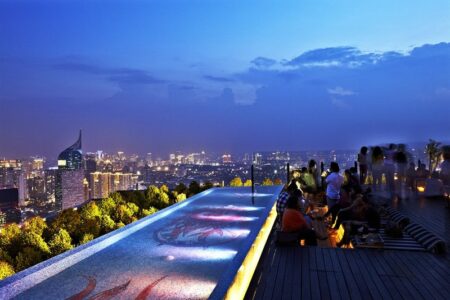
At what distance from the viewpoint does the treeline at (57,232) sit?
7629 mm

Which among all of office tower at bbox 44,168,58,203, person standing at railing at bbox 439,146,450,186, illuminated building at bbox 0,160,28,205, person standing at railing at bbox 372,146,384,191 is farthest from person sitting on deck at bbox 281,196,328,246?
illuminated building at bbox 0,160,28,205

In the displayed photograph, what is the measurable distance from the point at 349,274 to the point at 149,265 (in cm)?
285

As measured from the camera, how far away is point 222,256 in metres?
5.87

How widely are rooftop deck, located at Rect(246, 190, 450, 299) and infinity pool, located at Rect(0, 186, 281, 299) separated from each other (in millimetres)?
442

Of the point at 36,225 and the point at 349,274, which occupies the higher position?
the point at 349,274

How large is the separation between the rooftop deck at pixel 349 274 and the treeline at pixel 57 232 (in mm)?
4988

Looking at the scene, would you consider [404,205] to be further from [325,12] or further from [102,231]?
[325,12]

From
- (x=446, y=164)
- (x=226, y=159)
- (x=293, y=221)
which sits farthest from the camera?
(x=226, y=159)

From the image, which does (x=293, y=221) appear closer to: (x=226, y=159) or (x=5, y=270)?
(x=5, y=270)

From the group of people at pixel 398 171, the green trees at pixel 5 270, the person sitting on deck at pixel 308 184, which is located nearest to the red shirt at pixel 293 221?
the green trees at pixel 5 270

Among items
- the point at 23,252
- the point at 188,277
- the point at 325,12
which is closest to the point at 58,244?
the point at 23,252

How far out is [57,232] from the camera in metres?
9.16

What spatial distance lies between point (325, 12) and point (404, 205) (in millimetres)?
36551

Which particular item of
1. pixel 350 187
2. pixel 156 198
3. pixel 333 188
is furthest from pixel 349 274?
pixel 156 198
